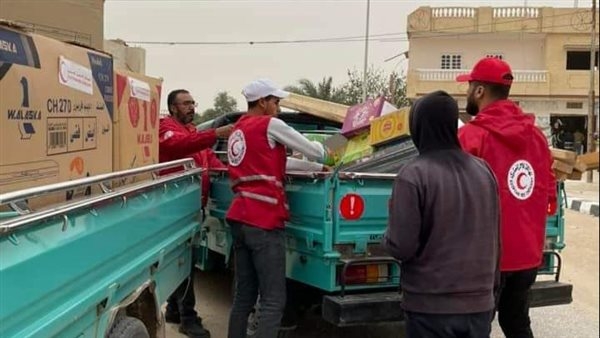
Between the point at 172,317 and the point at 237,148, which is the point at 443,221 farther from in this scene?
the point at 172,317

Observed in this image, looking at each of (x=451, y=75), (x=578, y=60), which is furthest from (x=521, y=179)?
(x=578, y=60)

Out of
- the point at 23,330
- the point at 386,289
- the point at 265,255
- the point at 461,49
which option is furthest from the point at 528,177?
the point at 461,49

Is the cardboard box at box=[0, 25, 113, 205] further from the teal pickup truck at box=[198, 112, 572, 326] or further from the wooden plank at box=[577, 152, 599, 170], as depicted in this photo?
the wooden plank at box=[577, 152, 599, 170]

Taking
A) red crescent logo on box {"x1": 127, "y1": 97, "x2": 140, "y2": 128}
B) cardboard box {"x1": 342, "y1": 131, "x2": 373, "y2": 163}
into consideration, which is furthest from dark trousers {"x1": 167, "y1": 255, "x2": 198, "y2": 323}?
red crescent logo on box {"x1": 127, "y1": 97, "x2": 140, "y2": 128}

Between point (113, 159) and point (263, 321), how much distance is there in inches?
49.3

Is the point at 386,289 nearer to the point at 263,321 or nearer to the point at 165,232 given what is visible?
the point at 263,321

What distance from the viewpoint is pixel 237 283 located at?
413 centimetres

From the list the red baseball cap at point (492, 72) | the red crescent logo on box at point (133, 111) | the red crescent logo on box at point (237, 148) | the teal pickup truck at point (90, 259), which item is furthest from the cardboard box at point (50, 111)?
the red baseball cap at point (492, 72)

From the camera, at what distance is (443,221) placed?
8.13 ft

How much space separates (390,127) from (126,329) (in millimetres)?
2311

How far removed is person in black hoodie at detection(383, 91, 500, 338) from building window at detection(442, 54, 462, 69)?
3312cm

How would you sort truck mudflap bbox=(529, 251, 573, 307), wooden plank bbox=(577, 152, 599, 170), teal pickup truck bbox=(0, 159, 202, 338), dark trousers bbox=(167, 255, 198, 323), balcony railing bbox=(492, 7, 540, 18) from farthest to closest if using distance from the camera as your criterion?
balcony railing bbox=(492, 7, 540, 18) → dark trousers bbox=(167, 255, 198, 323) → truck mudflap bbox=(529, 251, 573, 307) → teal pickup truck bbox=(0, 159, 202, 338) → wooden plank bbox=(577, 152, 599, 170)

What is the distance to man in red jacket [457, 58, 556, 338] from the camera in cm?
323

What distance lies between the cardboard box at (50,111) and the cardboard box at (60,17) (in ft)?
2.10
